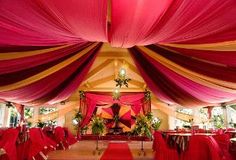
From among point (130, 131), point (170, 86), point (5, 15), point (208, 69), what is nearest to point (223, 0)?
point (5, 15)

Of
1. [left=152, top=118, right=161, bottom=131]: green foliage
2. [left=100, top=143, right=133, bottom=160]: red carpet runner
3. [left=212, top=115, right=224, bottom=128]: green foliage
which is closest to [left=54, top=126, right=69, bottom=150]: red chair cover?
[left=100, top=143, right=133, bottom=160]: red carpet runner

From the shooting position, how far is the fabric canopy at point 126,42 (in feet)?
6.81

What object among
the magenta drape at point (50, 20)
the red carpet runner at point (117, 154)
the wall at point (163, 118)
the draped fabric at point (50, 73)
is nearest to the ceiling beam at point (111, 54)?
the draped fabric at point (50, 73)

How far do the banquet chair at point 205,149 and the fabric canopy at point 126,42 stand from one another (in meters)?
1.37

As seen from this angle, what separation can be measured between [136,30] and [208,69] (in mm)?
2545

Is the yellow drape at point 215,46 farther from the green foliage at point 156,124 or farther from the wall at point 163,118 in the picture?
the wall at point 163,118

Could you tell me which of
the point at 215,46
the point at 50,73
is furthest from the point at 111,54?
the point at 215,46

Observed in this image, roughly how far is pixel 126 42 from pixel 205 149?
1.70 metres

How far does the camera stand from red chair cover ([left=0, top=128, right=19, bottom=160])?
146 inches

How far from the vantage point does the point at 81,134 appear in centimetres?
1091

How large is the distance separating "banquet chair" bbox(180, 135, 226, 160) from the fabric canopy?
1374 millimetres

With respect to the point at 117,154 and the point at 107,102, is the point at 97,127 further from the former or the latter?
the point at 107,102

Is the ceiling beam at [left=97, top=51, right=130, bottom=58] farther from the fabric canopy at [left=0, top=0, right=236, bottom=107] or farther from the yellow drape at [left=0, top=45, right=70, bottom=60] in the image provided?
the yellow drape at [left=0, top=45, right=70, bottom=60]

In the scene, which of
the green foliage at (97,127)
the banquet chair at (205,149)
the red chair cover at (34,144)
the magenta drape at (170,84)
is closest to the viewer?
the banquet chair at (205,149)
